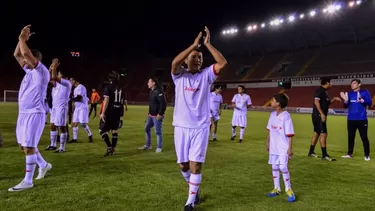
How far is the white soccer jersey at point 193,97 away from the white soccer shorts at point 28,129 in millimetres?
2567

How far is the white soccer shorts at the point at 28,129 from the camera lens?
5398 mm

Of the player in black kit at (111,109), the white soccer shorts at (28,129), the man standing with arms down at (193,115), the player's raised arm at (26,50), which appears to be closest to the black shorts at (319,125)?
the player in black kit at (111,109)

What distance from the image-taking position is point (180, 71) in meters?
4.56

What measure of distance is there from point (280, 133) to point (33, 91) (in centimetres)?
423

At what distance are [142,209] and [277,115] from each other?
2683mm

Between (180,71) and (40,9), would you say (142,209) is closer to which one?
(180,71)

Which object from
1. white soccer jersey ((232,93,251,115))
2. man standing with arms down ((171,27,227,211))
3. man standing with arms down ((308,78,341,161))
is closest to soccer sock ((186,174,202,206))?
man standing with arms down ((171,27,227,211))

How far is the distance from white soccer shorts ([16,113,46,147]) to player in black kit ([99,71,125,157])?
305 cm

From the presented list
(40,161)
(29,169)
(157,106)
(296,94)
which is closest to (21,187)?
(29,169)

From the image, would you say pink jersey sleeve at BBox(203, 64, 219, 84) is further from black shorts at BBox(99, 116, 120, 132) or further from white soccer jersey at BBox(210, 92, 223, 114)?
white soccer jersey at BBox(210, 92, 223, 114)

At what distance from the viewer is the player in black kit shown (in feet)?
28.1

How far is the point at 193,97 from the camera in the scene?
4543 mm

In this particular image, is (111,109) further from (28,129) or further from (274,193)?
(274,193)

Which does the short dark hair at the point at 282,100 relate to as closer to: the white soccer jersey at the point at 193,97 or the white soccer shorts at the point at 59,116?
the white soccer jersey at the point at 193,97
